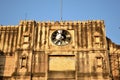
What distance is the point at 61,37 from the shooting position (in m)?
45.2

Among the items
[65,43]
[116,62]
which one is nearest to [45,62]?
[65,43]

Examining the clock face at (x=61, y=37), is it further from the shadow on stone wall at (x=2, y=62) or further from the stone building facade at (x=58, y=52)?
the shadow on stone wall at (x=2, y=62)

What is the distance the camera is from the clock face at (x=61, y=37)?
4494cm

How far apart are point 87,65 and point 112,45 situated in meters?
5.89

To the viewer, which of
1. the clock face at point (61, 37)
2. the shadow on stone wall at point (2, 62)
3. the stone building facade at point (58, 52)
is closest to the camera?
the stone building facade at point (58, 52)

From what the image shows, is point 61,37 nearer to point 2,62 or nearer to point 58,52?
point 58,52

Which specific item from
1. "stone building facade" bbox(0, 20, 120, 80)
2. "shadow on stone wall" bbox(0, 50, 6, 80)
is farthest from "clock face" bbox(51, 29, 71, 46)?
"shadow on stone wall" bbox(0, 50, 6, 80)

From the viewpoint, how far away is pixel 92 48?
44.1m

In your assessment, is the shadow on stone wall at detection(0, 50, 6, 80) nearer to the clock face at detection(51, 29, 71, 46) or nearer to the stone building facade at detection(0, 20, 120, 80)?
the stone building facade at detection(0, 20, 120, 80)

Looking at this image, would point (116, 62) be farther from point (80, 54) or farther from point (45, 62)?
point (45, 62)

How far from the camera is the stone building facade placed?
4247 cm

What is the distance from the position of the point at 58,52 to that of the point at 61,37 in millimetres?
2654

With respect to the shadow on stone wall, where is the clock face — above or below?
above

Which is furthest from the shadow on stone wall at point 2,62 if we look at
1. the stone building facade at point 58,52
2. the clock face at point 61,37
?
the clock face at point 61,37
